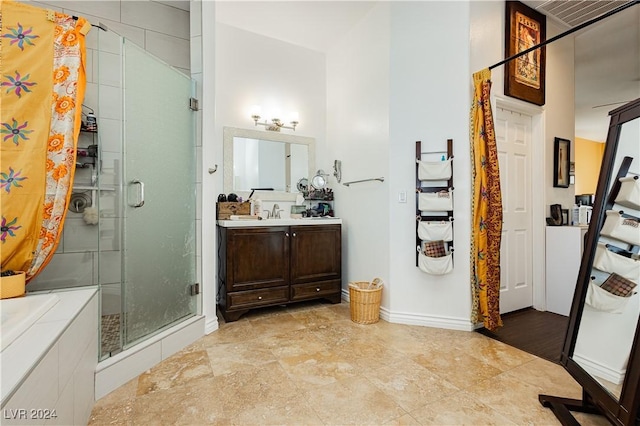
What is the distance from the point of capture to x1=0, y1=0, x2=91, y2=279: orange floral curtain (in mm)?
1396

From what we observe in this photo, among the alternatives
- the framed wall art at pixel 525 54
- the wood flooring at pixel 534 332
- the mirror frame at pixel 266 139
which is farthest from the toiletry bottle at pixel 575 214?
the mirror frame at pixel 266 139

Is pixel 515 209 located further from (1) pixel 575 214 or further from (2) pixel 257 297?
(2) pixel 257 297

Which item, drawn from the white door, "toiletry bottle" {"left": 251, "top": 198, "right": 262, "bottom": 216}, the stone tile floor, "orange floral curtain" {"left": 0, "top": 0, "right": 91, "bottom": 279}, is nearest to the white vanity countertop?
"toiletry bottle" {"left": 251, "top": 198, "right": 262, "bottom": 216}

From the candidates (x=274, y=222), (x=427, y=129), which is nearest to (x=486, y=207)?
(x=427, y=129)

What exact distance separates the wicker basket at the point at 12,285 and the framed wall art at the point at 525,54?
3613mm

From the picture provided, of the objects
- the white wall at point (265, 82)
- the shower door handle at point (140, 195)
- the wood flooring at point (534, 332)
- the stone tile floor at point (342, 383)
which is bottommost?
the wood flooring at point (534, 332)

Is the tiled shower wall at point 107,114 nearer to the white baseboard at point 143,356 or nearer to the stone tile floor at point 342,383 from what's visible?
the white baseboard at point 143,356

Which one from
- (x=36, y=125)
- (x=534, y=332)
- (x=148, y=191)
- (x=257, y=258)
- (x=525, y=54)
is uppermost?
(x=525, y=54)

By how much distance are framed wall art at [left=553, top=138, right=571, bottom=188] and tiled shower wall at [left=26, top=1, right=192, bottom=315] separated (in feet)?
12.0

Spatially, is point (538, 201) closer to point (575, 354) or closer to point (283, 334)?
point (575, 354)

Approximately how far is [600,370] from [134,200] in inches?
102

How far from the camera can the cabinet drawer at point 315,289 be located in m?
2.92

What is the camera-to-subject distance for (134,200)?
6.20 ft

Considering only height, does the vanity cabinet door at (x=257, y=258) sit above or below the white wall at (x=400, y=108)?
below
